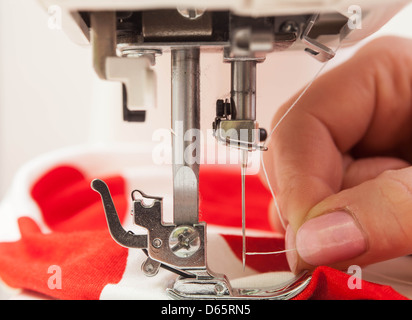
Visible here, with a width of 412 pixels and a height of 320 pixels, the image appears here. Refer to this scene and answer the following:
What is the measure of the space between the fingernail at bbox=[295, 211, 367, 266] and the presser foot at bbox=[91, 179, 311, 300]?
2 centimetres

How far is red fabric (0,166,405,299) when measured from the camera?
398 millimetres

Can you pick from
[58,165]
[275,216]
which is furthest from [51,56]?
[275,216]

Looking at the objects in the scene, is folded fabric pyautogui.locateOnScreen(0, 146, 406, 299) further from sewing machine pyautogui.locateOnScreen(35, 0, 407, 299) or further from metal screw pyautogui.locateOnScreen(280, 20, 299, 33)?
metal screw pyautogui.locateOnScreen(280, 20, 299, 33)

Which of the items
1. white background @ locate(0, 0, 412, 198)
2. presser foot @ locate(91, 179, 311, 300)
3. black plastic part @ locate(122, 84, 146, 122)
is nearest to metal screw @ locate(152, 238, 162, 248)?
presser foot @ locate(91, 179, 311, 300)

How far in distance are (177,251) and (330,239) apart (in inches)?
4.9

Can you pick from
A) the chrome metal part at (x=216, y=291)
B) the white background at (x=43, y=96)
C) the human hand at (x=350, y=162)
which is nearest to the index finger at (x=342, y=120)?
the human hand at (x=350, y=162)

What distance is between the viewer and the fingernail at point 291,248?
1.45 ft

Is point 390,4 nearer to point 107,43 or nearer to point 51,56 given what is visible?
point 107,43

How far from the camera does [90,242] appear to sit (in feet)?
1.75

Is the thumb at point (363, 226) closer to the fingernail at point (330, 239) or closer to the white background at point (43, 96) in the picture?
the fingernail at point (330, 239)

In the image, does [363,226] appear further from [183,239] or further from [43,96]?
[43,96]

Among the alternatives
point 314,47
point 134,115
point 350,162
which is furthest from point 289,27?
point 350,162
